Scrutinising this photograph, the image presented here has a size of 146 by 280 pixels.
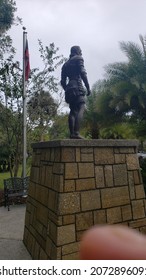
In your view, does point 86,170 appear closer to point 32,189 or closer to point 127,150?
point 127,150

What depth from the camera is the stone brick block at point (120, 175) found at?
3.80 metres

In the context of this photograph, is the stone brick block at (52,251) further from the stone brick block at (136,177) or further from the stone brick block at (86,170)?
the stone brick block at (136,177)

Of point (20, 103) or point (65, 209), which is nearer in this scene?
point (65, 209)

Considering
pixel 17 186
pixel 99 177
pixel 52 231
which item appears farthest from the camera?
pixel 17 186

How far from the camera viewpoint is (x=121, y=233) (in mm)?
732

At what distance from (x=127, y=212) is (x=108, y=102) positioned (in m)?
7.58

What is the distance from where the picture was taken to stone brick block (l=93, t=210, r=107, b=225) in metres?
3.49

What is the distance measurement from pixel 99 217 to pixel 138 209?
75 centimetres

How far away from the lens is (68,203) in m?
3.29

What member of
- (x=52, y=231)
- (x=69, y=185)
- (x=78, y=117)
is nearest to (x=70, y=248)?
(x=52, y=231)

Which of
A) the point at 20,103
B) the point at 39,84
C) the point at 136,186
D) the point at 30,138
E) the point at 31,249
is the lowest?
the point at 31,249

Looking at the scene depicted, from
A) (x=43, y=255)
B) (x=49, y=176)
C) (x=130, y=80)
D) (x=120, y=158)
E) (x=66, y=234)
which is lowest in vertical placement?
(x=43, y=255)

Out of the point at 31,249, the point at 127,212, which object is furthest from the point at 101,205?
the point at 31,249

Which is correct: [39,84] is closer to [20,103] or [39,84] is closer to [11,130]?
[20,103]
